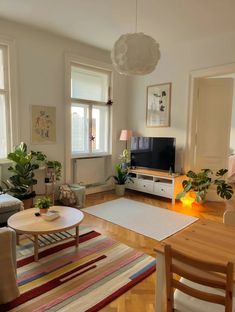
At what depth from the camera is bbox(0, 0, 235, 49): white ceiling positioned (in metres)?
3.08

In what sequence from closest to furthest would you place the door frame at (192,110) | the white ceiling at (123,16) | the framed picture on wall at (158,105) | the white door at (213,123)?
the white ceiling at (123,16)
the door frame at (192,110)
the white door at (213,123)
the framed picture on wall at (158,105)

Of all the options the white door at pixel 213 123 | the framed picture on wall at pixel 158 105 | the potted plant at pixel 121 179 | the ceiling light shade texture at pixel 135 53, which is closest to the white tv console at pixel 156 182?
the potted plant at pixel 121 179

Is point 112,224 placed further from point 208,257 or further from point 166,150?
point 208,257

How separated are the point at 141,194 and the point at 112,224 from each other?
71.8 inches

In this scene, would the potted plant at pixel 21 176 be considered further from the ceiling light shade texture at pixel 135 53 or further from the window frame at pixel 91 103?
the ceiling light shade texture at pixel 135 53

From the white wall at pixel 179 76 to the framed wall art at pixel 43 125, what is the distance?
78.4 inches

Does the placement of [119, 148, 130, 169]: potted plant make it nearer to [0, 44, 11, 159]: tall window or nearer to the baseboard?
the baseboard

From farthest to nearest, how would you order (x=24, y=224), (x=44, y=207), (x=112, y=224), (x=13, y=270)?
(x=112, y=224) < (x=44, y=207) < (x=24, y=224) < (x=13, y=270)

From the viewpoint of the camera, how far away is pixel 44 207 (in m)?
2.74

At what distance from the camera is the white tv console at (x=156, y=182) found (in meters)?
4.50

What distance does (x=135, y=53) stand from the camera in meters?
1.96

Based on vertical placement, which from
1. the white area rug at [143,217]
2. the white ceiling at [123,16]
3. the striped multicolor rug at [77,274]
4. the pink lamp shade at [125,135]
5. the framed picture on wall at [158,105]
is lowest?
the striped multicolor rug at [77,274]

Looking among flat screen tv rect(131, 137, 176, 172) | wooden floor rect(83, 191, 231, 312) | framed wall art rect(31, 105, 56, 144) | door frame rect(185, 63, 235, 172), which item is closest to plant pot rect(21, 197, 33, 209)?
wooden floor rect(83, 191, 231, 312)

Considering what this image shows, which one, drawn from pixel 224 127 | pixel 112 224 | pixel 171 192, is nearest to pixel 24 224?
pixel 112 224
